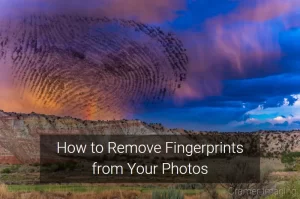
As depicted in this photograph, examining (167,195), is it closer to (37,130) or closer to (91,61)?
(91,61)

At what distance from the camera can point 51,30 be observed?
3086 cm

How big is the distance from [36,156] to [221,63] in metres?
15.9

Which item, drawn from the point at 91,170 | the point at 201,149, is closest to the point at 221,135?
the point at 201,149

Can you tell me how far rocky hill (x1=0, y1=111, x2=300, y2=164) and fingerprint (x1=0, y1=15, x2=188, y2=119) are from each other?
6970mm

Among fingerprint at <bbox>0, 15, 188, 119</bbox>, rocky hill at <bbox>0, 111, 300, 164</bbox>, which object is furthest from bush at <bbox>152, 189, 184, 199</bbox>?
rocky hill at <bbox>0, 111, 300, 164</bbox>

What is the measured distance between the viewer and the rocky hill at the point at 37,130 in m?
40.1

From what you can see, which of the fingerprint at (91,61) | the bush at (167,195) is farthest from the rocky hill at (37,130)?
the bush at (167,195)

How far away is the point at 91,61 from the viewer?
32.2 metres

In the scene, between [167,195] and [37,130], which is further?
[37,130]

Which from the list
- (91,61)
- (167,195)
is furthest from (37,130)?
(167,195)

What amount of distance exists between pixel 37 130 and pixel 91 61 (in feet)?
38.5

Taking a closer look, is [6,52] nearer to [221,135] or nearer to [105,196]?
[105,196]

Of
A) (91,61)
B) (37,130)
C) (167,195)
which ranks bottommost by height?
(167,195)

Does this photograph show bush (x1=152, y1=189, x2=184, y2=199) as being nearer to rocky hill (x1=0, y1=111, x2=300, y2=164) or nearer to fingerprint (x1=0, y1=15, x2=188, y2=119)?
fingerprint (x1=0, y1=15, x2=188, y2=119)
